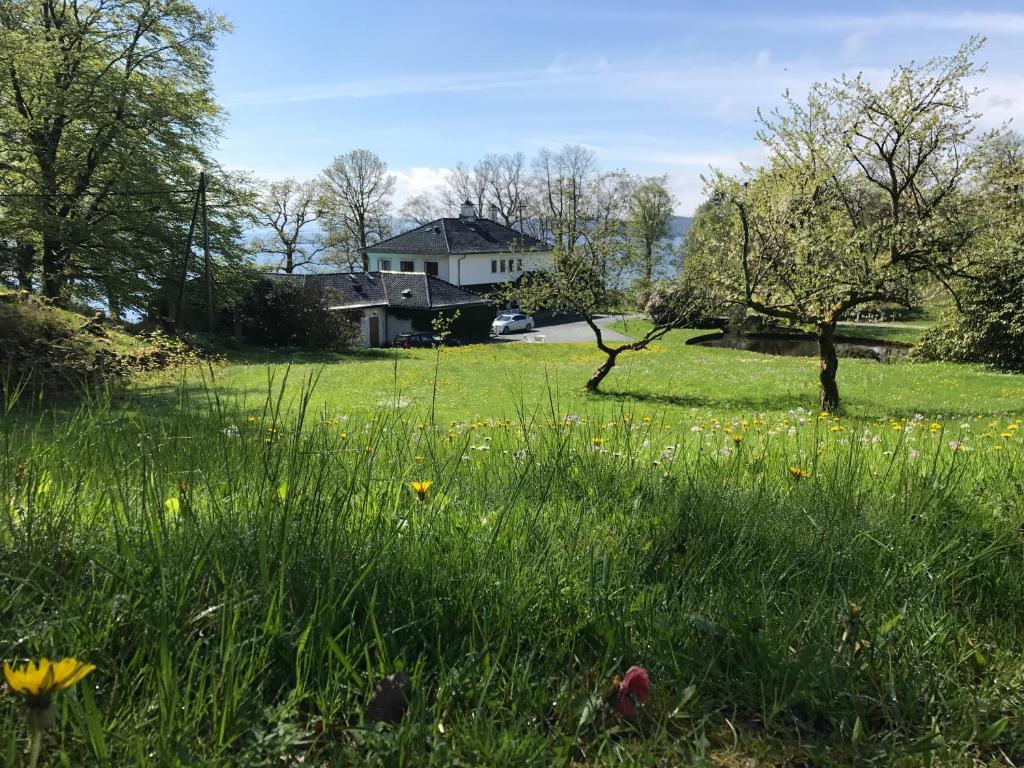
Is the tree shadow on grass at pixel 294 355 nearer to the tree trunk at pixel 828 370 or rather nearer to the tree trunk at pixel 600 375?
the tree trunk at pixel 600 375

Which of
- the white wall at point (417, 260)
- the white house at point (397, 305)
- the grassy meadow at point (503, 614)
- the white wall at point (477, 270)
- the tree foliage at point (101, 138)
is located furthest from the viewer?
the white wall at point (477, 270)

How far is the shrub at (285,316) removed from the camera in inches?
1382

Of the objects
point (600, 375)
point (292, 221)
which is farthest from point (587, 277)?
point (292, 221)

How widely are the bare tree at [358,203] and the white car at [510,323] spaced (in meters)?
19.7

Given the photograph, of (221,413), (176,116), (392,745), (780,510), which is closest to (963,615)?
(780,510)

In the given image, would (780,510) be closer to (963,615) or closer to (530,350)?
(963,615)

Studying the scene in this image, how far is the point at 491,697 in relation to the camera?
155cm

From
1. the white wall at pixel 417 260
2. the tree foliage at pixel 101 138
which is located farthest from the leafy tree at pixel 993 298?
the white wall at pixel 417 260

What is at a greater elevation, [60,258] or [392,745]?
[60,258]

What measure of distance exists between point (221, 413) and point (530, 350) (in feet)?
107

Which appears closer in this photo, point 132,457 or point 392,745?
point 392,745

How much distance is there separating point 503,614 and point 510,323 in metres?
52.3

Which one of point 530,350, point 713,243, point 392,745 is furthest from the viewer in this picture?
point 530,350

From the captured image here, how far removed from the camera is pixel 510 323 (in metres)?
53.8
